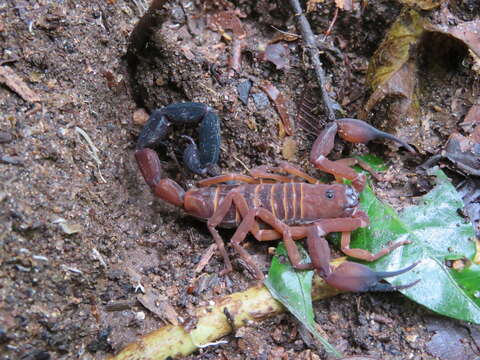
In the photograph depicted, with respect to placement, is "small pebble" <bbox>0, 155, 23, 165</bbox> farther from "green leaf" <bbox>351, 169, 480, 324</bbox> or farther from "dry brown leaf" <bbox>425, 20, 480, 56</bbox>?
"dry brown leaf" <bbox>425, 20, 480, 56</bbox>

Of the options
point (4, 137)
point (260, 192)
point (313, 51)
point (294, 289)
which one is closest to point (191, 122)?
point (260, 192)

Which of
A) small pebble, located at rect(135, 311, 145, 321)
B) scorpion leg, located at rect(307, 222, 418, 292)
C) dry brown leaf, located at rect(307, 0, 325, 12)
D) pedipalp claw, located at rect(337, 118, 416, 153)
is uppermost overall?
dry brown leaf, located at rect(307, 0, 325, 12)

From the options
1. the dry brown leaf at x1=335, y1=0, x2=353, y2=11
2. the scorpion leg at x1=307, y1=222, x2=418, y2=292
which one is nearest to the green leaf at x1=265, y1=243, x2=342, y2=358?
the scorpion leg at x1=307, y1=222, x2=418, y2=292

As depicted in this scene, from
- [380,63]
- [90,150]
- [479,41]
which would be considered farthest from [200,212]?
[479,41]

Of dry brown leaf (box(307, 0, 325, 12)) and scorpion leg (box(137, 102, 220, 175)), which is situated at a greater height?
dry brown leaf (box(307, 0, 325, 12))

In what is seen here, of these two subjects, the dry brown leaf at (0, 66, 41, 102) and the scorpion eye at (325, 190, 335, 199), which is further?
the scorpion eye at (325, 190, 335, 199)

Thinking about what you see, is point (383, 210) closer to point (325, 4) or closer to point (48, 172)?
point (325, 4)

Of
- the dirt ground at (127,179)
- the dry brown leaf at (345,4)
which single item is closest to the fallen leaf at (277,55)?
the dirt ground at (127,179)
